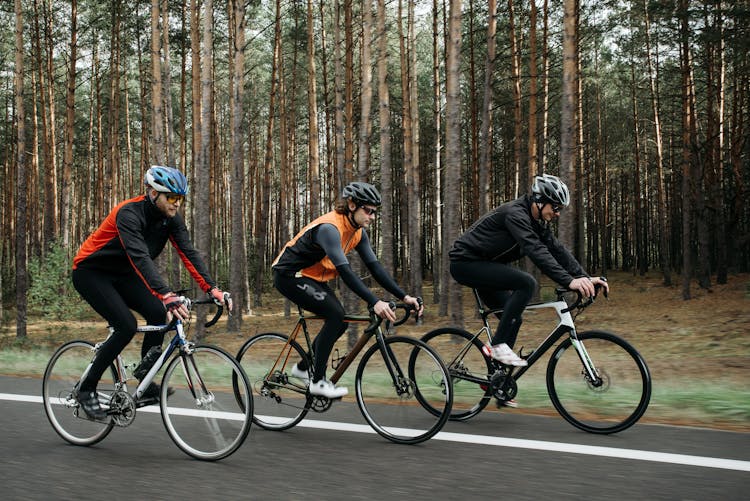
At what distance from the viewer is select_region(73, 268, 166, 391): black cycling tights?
4.80 m

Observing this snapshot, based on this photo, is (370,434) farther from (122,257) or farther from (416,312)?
(122,257)

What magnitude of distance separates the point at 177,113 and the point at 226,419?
122ft

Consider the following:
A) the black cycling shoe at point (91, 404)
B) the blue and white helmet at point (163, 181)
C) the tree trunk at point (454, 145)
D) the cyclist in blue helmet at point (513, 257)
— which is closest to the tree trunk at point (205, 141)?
the tree trunk at point (454, 145)

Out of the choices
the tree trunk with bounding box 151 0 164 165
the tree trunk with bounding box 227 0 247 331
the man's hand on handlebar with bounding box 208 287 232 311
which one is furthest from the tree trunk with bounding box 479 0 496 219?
the man's hand on handlebar with bounding box 208 287 232 311

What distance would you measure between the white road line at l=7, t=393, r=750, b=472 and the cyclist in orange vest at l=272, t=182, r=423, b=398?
385mm

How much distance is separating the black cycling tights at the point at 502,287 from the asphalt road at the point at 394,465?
2.57 ft

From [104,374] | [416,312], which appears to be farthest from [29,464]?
[416,312]

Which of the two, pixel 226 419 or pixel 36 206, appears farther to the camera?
pixel 36 206

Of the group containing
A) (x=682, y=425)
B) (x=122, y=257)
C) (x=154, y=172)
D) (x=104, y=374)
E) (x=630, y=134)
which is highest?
(x=630, y=134)

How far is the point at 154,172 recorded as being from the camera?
465 cm

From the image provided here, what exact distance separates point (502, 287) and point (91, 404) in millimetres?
3482

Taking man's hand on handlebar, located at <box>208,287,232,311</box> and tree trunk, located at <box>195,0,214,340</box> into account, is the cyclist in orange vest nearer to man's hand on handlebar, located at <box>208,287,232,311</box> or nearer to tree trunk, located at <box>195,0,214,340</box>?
man's hand on handlebar, located at <box>208,287,232,311</box>

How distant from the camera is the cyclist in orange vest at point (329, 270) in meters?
4.93

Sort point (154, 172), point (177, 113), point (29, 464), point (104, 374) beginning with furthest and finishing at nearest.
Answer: point (177, 113), point (104, 374), point (154, 172), point (29, 464)
